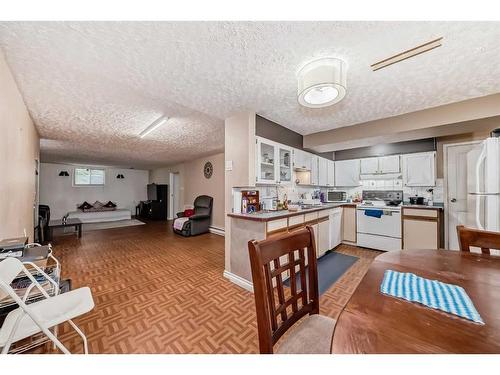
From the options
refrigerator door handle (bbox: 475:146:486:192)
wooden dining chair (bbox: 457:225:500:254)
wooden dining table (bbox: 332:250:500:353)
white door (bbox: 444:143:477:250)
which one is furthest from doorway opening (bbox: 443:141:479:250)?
wooden dining table (bbox: 332:250:500:353)

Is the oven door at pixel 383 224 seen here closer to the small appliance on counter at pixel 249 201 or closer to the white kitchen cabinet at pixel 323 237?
the white kitchen cabinet at pixel 323 237

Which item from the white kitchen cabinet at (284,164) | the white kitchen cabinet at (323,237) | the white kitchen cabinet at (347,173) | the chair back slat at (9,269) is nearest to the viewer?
the chair back slat at (9,269)

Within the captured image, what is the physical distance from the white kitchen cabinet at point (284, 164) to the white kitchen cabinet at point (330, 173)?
175cm

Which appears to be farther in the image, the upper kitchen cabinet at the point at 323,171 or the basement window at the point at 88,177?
the basement window at the point at 88,177

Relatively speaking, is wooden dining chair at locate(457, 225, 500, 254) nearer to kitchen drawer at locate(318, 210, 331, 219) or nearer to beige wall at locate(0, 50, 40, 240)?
kitchen drawer at locate(318, 210, 331, 219)

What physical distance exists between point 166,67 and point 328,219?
3445 millimetres

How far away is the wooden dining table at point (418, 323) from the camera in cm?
57

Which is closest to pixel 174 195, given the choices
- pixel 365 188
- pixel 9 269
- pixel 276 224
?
pixel 276 224

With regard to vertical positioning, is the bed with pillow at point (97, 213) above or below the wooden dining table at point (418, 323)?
below

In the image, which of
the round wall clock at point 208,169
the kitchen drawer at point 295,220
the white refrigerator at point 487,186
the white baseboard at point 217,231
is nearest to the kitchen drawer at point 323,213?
the kitchen drawer at point 295,220

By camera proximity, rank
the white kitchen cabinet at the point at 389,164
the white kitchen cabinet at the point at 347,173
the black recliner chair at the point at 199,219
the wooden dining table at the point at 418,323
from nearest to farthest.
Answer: the wooden dining table at the point at 418,323 → the white kitchen cabinet at the point at 389,164 → the white kitchen cabinet at the point at 347,173 → the black recliner chair at the point at 199,219

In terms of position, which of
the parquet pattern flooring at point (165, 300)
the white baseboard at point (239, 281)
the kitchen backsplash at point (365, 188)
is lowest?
the parquet pattern flooring at point (165, 300)

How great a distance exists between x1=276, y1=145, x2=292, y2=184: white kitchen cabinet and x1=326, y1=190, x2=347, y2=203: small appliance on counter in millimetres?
1940
